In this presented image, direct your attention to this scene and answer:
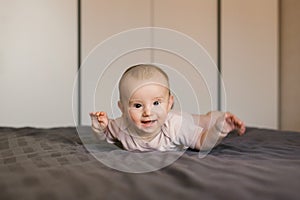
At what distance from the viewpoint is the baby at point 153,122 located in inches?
34.6

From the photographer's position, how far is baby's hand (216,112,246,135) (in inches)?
33.0

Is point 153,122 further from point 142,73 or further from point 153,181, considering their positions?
point 153,181

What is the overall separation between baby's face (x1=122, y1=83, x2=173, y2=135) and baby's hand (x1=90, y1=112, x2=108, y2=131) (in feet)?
0.27

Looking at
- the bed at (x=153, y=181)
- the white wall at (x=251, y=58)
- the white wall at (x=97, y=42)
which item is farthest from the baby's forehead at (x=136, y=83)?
the white wall at (x=251, y=58)

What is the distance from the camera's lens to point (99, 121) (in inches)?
37.5

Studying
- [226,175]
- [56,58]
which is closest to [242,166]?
[226,175]

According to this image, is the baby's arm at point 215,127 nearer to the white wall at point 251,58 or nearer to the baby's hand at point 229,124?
the baby's hand at point 229,124

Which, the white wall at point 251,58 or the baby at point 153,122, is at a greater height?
the white wall at point 251,58

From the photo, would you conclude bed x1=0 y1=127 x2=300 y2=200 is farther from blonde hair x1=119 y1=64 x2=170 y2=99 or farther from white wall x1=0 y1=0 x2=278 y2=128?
white wall x1=0 y1=0 x2=278 y2=128

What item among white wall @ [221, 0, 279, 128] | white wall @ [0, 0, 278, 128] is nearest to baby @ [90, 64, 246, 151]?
white wall @ [0, 0, 278, 128]

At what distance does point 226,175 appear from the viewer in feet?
1.64

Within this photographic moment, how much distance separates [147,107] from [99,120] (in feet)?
0.53

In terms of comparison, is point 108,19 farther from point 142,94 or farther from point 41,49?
point 142,94

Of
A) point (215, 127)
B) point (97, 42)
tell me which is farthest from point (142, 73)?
point (97, 42)
